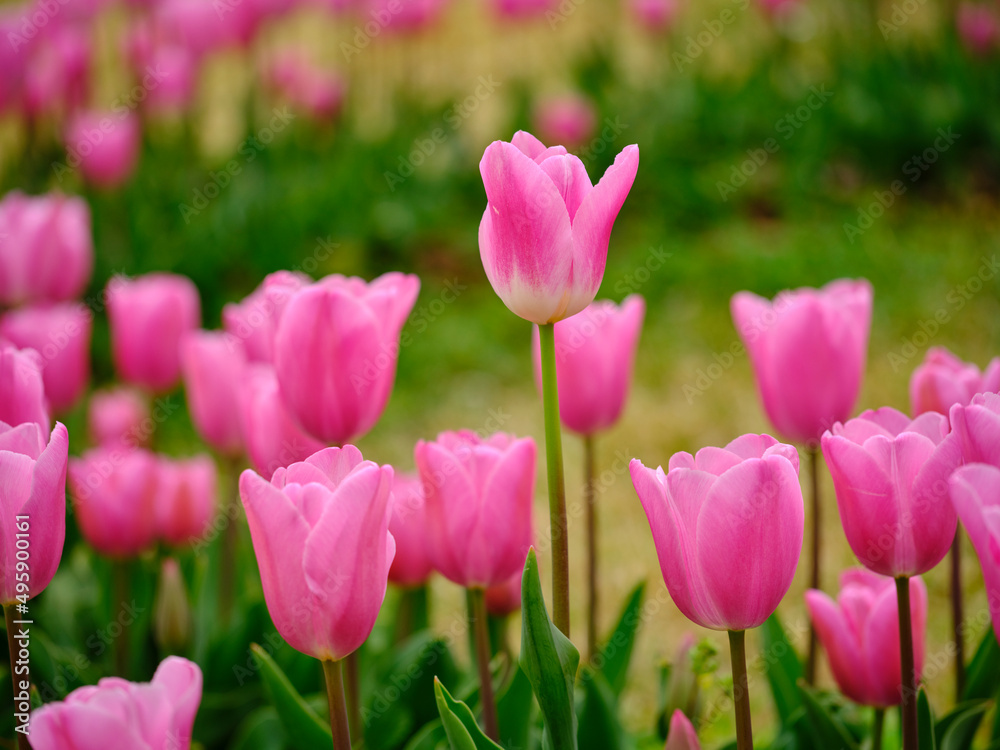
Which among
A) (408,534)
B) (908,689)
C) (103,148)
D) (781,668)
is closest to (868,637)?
(908,689)

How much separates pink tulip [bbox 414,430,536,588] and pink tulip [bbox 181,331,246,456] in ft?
2.46

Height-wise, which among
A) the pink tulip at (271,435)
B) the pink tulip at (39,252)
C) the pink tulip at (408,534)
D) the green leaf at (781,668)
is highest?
the pink tulip at (39,252)

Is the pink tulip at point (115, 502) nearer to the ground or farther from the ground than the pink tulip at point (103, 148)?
nearer to the ground

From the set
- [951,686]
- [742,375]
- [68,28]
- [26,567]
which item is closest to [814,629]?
[951,686]

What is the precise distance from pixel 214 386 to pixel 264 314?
429 millimetres

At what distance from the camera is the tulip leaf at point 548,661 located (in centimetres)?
91

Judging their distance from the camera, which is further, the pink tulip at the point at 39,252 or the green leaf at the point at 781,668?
the pink tulip at the point at 39,252

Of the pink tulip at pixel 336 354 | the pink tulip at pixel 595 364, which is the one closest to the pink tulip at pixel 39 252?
the pink tulip at pixel 336 354

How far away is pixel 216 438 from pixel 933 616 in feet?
5.44

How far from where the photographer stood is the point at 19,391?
1.14 metres

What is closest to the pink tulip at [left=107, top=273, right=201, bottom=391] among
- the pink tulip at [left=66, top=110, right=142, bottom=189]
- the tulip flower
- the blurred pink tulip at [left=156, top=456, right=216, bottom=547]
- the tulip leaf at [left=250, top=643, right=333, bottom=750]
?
the blurred pink tulip at [left=156, top=456, right=216, bottom=547]

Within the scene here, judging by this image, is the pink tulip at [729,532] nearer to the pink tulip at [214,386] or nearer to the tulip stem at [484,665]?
the tulip stem at [484,665]

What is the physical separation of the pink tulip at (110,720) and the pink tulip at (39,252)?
1615 mm

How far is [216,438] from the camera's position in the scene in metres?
1.82
